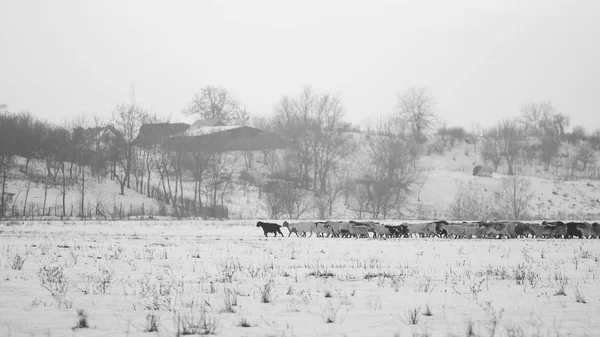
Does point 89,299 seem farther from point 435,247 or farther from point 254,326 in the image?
point 435,247

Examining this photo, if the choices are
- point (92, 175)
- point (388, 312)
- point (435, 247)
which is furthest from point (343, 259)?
point (92, 175)

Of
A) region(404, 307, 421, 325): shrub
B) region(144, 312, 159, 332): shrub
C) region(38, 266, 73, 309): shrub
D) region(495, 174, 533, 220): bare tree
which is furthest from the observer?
region(495, 174, 533, 220): bare tree

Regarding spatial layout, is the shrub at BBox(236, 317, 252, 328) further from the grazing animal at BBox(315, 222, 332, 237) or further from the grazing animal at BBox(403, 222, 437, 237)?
the grazing animal at BBox(403, 222, 437, 237)

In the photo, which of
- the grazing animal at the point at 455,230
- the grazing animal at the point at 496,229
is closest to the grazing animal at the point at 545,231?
the grazing animal at the point at 496,229

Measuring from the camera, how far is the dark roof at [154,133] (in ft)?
226

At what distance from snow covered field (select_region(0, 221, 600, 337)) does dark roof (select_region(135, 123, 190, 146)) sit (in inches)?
2116

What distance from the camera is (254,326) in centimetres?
747

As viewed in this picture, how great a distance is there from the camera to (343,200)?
2532 inches

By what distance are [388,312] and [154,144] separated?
2533 inches

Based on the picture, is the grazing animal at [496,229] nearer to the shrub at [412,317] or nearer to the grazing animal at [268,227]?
the grazing animal at [268,227]

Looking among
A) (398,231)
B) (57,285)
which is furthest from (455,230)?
(57,285)

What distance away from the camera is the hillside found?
2061 inches

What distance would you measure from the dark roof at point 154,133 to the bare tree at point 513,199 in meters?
43.8

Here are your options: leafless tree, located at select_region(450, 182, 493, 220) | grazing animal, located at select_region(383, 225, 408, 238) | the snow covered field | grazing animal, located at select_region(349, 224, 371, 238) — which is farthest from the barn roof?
the snow covered field
